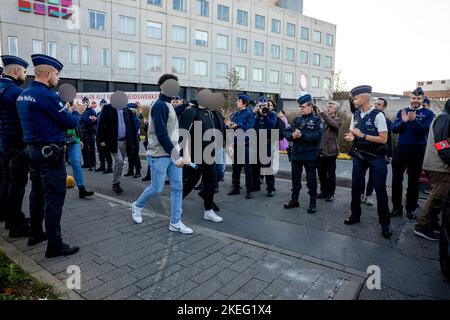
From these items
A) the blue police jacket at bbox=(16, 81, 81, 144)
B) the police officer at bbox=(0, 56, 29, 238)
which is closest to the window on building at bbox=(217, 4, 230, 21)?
the police officer at bbox=(0, 56, 29, 238)

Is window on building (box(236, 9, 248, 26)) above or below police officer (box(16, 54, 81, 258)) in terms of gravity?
above

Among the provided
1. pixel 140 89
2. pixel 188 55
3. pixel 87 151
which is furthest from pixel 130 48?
pixel 87 151

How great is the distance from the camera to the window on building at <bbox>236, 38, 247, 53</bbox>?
136 feet

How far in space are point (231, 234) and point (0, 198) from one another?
11.1 feet

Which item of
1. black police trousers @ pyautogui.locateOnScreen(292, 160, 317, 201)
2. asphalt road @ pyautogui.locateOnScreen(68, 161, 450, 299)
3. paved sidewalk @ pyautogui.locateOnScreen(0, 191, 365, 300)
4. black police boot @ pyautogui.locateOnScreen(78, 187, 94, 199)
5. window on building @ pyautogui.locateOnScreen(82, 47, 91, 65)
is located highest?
window on building @ pyautogui.locateOnScreen(82, 47, 91, 65)

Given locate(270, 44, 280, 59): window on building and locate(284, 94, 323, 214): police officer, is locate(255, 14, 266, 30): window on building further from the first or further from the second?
locate(284, 94, 323, 214): police officer

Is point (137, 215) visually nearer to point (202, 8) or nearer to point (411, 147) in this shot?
point (411, 147)

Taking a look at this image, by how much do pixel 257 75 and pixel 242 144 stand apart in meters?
37.9

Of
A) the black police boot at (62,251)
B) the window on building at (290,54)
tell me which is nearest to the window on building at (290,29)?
the window on building at (290,54)

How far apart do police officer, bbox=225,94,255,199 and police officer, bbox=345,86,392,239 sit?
2341 millimetres

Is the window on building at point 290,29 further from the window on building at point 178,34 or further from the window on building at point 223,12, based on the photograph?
the window on building at point 178,34

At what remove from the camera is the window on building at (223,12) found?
39.5 m

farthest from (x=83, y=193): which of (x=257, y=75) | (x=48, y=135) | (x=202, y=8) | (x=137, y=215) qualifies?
(x=257, y=75)

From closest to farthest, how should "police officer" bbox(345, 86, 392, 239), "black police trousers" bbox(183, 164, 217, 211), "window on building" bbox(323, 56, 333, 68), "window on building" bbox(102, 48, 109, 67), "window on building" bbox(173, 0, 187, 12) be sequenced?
"police officer" bbox(345, 86, 392, 239)
"black police trousers" bbox(183, 164, 217, 211)
"window on building" bbox(102, 48, 109, 67)
"window on building" bbox(173, 0, 187, 12)
"window on building" bbox(323, 56, 333, 68)
